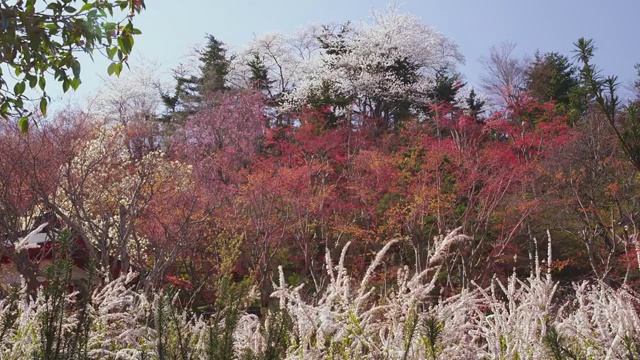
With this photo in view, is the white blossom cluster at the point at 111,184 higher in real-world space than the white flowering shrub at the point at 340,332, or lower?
higher

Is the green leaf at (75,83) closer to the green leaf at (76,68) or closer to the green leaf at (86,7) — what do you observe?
the green leaf at (76,68)

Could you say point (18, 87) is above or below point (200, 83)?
below

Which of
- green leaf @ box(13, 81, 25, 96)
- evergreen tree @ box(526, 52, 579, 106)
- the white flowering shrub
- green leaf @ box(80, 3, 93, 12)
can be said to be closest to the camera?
the white flowering shrub

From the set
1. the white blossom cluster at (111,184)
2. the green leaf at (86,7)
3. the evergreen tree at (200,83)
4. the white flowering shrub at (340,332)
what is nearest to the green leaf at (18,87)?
the green leaf at (86,7)

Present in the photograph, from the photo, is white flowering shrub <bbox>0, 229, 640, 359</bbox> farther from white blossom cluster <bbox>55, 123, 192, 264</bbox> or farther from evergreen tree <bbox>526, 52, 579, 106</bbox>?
evergreen tree <bbox>526, 52, 579, 106</bbox>

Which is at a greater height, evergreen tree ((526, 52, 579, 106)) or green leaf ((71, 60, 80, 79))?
evergreen tree ((526, 52, 579, 106))

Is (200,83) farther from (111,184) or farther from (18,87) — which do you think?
(18,87)

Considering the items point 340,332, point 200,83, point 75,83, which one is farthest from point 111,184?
point 200,83

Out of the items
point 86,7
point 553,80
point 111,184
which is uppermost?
A: point 553,80

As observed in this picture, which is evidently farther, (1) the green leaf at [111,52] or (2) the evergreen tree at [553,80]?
(2) the evergreen tree at [553,80]

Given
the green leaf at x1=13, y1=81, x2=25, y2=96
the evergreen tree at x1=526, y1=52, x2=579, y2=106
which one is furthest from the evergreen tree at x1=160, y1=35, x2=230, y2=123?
the green leaf at x1=13, y1=81, x2=25, y2=96

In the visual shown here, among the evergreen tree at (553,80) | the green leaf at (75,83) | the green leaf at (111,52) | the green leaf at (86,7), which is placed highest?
the evergreen tree at (553,80)

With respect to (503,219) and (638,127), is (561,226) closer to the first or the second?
(503,219)

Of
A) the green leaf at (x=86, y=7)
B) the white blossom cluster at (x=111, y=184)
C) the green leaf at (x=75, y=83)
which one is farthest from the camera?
the white blossom cluster at (x=111, y=184)
